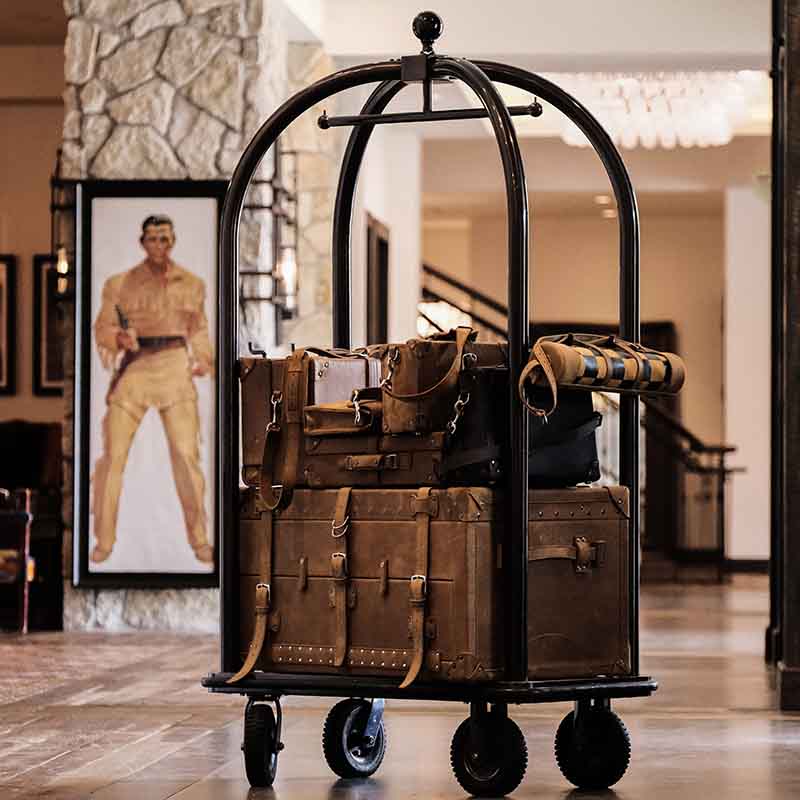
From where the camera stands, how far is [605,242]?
16.7 metres

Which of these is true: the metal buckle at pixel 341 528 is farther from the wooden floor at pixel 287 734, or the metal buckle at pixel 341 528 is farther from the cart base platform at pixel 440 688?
the wooden floor at pixel 287 734

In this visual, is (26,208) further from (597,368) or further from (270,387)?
(597,368)

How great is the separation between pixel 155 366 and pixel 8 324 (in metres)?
3.44

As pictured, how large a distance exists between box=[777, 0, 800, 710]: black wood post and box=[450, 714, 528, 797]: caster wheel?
1.83 meters

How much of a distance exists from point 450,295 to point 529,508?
13234 mm

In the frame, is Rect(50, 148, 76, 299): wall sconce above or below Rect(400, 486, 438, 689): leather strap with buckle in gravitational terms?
above

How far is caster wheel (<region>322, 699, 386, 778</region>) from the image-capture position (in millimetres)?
3916

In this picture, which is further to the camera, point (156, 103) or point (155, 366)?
point (156, 103)

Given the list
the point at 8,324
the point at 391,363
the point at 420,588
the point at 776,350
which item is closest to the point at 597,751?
the point at 420,588

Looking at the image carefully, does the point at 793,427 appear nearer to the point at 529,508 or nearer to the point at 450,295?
the point at 529,508

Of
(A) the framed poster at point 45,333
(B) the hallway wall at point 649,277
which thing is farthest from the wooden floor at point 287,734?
(B) the hallway wall at point 649,277

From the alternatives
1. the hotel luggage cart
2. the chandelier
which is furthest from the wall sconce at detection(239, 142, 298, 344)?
the hotel luggage cart

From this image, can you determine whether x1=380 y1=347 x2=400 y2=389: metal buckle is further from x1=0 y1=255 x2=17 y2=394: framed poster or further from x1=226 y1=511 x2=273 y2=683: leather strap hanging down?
x1=0 y1=255 x2=17 y2=394: framed poster

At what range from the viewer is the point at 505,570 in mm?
3594
